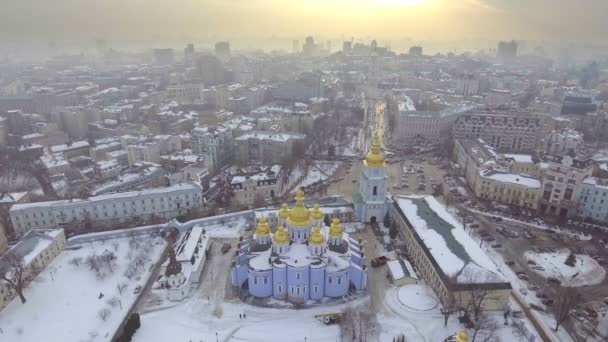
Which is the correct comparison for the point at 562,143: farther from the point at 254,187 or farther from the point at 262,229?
the point at 262,229

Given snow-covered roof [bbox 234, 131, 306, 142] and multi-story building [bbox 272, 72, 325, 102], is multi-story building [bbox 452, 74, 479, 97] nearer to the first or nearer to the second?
multi-story building [bbox 272, 72, 325, 102]

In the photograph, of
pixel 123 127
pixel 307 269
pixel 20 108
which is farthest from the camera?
pixel 20 108

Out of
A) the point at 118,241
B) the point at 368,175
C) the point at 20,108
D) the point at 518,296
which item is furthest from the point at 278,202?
the point at 20,108

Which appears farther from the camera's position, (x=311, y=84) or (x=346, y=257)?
(x=311, y=84)

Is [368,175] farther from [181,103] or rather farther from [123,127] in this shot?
[181,103]

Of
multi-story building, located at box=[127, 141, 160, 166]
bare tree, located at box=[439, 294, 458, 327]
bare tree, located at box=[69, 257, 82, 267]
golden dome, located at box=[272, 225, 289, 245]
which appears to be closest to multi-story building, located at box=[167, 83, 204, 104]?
multi-story building, located at box=[127, 141, 160, 166]

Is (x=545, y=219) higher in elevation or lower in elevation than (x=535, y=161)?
lower

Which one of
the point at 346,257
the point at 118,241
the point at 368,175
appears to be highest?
the point at 368,175
